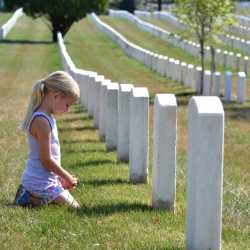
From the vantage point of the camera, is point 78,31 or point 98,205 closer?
point 98,205

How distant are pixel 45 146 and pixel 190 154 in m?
1.94

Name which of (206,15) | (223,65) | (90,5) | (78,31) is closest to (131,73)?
(223,65)

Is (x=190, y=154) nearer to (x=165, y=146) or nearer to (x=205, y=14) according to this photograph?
(x=165, y=146)

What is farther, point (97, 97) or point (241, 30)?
point (241, 30)

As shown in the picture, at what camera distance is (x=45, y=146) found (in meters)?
7.91

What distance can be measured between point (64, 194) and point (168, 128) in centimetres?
108

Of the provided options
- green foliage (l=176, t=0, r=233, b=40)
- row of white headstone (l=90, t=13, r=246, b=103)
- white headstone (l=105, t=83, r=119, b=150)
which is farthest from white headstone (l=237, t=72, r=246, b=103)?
white headstone (l=105, t=83, r=119, b=150)

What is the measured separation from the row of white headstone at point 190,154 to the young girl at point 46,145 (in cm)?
75

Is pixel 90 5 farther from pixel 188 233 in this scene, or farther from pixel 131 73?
pixel 188 233

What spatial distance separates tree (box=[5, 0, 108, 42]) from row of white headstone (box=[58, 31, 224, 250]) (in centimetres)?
3933

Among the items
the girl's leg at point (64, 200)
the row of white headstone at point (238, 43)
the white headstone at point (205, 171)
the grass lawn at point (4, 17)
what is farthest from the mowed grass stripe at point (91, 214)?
the grass lawn at point (4, 17)

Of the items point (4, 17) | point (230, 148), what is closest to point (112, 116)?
point (230, 148)

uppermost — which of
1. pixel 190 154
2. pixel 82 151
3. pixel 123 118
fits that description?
pixel 190 154

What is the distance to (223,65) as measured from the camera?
3775 centimetres
